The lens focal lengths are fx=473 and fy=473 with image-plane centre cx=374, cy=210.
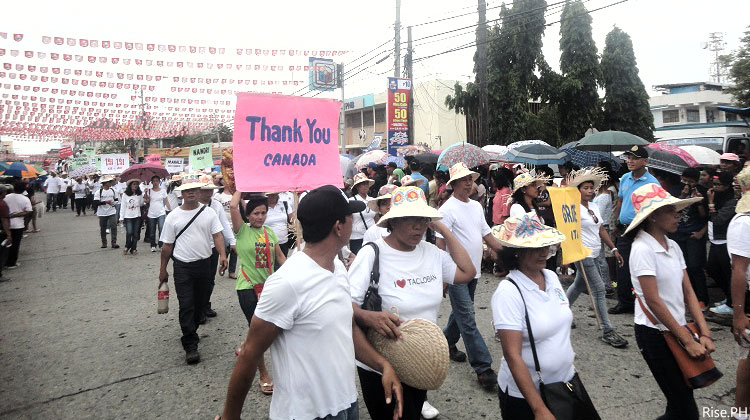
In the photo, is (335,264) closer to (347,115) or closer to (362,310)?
(362,310)

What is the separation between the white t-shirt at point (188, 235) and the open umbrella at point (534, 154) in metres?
7.76

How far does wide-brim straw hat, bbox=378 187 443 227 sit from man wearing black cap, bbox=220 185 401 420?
1.96ft

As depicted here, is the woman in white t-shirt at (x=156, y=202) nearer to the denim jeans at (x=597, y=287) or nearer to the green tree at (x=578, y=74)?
the denim jeans at (x=597, y=287)

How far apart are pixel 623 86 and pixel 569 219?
21.8 metres

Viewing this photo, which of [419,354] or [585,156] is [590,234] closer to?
[419,354]

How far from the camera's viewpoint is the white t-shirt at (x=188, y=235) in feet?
16.1

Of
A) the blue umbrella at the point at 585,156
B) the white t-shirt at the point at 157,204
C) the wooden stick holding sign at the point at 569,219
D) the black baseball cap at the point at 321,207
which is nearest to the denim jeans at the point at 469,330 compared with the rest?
the wooden stick holding sign at the point at 569,219

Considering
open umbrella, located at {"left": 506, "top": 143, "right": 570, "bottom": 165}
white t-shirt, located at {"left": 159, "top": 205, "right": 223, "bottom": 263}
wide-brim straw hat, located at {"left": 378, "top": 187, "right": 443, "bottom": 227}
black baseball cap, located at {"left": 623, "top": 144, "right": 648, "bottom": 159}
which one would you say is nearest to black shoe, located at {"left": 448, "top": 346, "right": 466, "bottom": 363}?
wide-brim straw hat, located at {"left": 378, "top": 187, "right": 443, "bottom": 227}

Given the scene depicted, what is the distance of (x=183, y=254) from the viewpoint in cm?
488

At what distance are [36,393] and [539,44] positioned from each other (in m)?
20.0

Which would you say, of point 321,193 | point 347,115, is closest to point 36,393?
point 321,193

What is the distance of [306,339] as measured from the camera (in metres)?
1.97

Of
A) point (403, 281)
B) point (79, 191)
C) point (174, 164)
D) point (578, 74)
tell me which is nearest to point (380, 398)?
point (403, 281)

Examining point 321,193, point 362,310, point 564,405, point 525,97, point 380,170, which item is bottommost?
point 564,405
